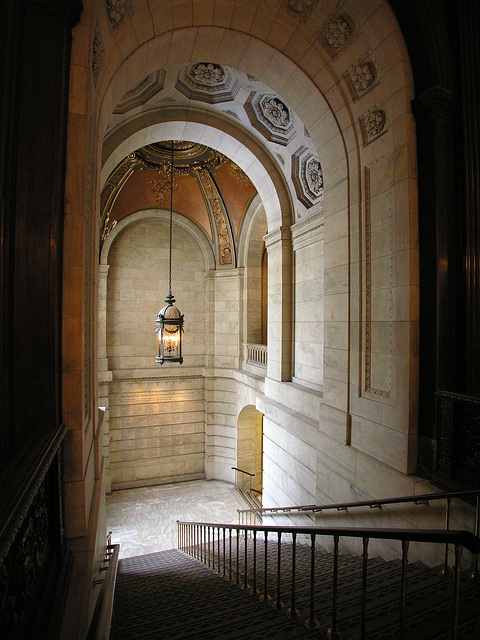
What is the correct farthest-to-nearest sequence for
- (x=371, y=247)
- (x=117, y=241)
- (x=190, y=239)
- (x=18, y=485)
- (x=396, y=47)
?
(x=190, y=239), (x=117, y=241), (x=371, y=247), (x=396, y=47), (x=18, y=485)

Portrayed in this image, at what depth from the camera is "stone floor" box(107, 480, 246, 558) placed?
31.3 feet

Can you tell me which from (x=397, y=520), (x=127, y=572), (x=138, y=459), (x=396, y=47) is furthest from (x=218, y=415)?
(x=396, y=47)

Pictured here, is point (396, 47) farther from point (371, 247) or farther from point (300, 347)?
point (300, 347)

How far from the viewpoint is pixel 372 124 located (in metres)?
4.73

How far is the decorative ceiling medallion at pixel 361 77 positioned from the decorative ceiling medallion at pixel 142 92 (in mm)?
3161

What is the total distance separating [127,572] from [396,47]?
26.0ft

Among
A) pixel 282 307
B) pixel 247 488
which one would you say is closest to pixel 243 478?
pixel 247 488

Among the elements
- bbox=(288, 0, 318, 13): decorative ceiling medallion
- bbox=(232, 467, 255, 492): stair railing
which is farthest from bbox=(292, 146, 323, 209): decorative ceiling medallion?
bbox=(232, 467, 255, 492): stair railing

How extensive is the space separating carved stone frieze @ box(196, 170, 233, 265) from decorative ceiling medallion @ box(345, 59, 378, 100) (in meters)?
6.81

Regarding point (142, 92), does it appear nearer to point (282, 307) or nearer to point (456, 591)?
point (282, 307)

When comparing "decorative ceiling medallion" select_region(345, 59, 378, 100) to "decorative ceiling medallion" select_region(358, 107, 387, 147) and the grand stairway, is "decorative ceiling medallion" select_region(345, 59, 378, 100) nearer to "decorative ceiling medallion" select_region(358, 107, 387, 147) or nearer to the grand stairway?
"decorative ceiling medallion" select_region(358, 107, 387, 147)

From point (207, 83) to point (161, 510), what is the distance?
1147 cm

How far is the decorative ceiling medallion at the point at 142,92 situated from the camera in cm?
595

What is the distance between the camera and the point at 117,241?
1252cm
